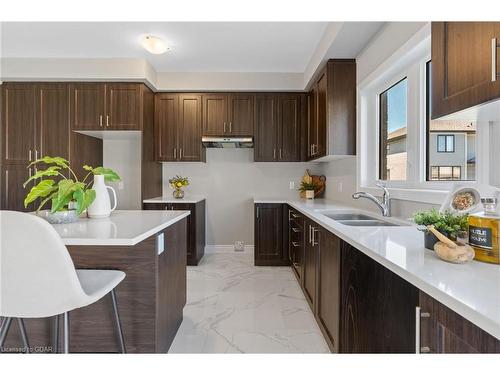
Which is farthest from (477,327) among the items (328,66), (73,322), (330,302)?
(328,66)

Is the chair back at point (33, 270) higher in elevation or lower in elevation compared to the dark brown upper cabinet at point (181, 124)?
lower

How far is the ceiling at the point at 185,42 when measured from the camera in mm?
2904

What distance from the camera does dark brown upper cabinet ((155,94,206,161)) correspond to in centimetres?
420

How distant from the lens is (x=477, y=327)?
66 centimetres

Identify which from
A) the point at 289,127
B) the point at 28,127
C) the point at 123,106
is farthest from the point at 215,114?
the point at 28,127

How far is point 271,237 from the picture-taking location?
12.9 ft

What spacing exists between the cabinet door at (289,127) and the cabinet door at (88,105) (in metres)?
2.35

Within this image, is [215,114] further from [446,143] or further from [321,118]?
[446,143]

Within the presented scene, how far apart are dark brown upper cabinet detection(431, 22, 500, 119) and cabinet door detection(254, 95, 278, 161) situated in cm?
302

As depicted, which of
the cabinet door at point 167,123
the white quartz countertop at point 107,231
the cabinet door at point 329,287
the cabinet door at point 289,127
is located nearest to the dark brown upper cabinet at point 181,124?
the cabinet door at point 167,123

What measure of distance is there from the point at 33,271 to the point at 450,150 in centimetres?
233

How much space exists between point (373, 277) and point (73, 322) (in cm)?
166

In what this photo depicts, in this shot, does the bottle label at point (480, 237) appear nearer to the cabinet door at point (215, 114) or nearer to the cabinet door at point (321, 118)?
the cabinet door at point (321, 118)

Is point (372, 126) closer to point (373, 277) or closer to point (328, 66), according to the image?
point (328, 66)
